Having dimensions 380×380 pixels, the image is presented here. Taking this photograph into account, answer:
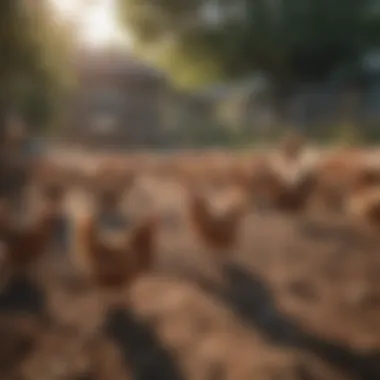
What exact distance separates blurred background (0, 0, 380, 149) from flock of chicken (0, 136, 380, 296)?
0.04 meters

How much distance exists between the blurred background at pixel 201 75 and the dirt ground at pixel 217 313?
16 centimetres

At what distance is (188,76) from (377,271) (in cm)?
53

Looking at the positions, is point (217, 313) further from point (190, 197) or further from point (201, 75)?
point (201, 75)

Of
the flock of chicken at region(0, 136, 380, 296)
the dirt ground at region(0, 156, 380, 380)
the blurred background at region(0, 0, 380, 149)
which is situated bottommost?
the dirt ground at region(0, 156, 380, 380)

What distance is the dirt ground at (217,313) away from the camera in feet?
4.27

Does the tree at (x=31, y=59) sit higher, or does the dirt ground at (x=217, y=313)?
the tree at (x=31, y=59)

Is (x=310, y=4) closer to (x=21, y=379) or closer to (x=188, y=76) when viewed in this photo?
(x=188, y=76)

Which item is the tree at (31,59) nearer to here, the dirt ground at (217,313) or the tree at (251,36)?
the tree at (251,36)

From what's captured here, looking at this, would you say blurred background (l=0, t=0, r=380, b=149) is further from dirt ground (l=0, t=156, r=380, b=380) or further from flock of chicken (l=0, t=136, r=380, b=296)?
dirt ground (l=0, t=156, r=380, b=380)

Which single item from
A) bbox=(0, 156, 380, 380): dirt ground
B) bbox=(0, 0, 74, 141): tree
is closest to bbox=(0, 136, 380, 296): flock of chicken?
bbox=(0, 156, 380, 380): dirt ground

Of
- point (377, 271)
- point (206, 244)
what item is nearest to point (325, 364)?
point (377, 271)

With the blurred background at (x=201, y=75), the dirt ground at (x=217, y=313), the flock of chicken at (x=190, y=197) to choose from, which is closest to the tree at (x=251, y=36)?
the blurred background at (x=201, y=75)

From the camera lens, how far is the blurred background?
1.38 metres

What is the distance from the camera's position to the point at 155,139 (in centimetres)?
144
